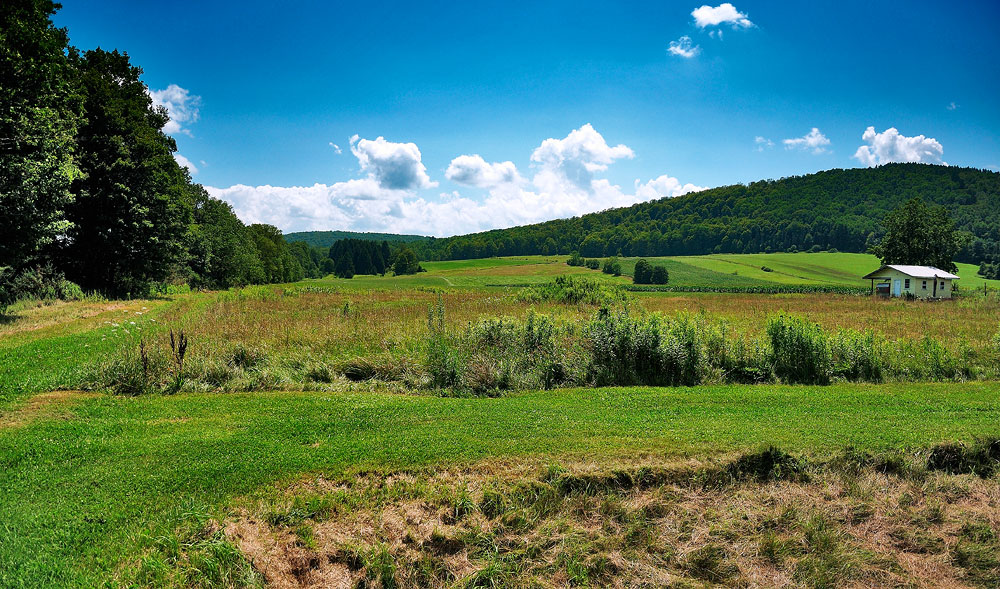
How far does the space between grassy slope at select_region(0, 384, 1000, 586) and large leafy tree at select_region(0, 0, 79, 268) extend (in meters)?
12.2

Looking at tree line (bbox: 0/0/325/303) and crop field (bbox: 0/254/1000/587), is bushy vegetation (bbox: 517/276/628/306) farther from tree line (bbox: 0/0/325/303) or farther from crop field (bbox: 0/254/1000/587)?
tree line (bbox: 0/0/325/303)

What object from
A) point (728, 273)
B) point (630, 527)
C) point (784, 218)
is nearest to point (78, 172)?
point (630, 527)

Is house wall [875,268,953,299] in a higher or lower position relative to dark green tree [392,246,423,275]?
lower

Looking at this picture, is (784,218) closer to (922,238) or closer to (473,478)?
(922,238)

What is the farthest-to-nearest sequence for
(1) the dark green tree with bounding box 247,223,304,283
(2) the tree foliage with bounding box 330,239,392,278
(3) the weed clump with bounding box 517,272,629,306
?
(2) the tree foliage with bounding box 330,239,392,278, (1) the dark green tree with bounding box 247,223,304,283, (3) the weed clump with bounding box 517,272,629,306

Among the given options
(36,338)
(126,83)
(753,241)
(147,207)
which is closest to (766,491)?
(36,338)

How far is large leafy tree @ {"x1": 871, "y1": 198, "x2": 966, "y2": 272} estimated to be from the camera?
55.6 m

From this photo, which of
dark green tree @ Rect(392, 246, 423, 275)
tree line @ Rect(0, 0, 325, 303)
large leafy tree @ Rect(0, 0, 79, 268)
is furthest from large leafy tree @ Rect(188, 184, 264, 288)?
dark green tree @ Rect(392, 246, 423, 275)

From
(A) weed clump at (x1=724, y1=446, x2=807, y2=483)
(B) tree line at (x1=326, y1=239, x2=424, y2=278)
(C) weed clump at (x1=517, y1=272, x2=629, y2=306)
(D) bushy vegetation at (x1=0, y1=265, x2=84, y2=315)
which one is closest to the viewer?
(A) weed clump at (x1=724, y1=446, x2=807, y2=483)

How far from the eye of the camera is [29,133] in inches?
624

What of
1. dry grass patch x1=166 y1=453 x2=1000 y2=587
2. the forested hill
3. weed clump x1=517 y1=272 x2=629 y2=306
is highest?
the forested hill

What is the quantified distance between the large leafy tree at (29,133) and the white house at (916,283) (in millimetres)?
61090

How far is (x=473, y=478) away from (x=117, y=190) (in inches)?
1192

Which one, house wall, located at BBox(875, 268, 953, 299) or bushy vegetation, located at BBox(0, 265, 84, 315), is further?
house wall, located at BBox(875, 268, 953, 299)
